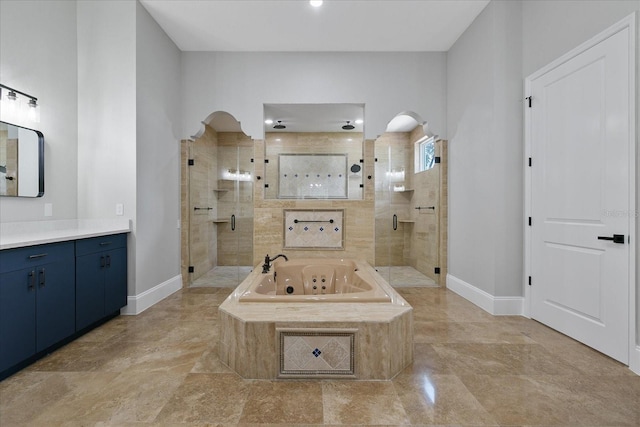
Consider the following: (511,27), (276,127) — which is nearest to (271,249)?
(276,127)

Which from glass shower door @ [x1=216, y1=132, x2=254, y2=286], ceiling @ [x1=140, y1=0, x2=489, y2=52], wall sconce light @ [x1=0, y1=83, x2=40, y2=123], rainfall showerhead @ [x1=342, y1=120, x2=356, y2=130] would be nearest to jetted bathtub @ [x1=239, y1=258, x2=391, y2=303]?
glass shower door @ [x1=216, y1=132, x2=254, y2=286]

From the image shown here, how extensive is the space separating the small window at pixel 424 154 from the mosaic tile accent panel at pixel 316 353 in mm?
3410

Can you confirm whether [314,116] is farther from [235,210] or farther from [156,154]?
[156,154]

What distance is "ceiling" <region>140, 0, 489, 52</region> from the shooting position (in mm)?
3070

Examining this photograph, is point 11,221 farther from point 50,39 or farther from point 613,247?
point 613,247

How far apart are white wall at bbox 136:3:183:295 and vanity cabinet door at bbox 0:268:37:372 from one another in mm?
1067

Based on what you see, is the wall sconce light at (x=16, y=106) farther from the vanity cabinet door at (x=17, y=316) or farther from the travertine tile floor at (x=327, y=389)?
the travertine tile floor at (x=327, y=389)

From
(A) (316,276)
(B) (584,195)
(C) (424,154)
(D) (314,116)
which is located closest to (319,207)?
(A) (316,276)

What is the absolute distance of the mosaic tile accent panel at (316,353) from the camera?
185cm

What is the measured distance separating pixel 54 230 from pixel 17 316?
112 centimetres

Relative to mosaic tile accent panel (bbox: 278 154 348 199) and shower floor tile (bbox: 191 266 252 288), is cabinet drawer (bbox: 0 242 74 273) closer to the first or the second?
shower floor tile (bbox: 191 266 252 288)

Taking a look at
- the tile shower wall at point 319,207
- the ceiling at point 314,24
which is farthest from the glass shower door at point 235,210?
the ceiling at point 314,24

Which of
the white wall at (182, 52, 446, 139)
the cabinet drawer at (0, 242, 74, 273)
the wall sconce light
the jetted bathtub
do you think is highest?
the white wall at (182, 52, 446, 139)

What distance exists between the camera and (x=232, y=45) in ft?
12.5
